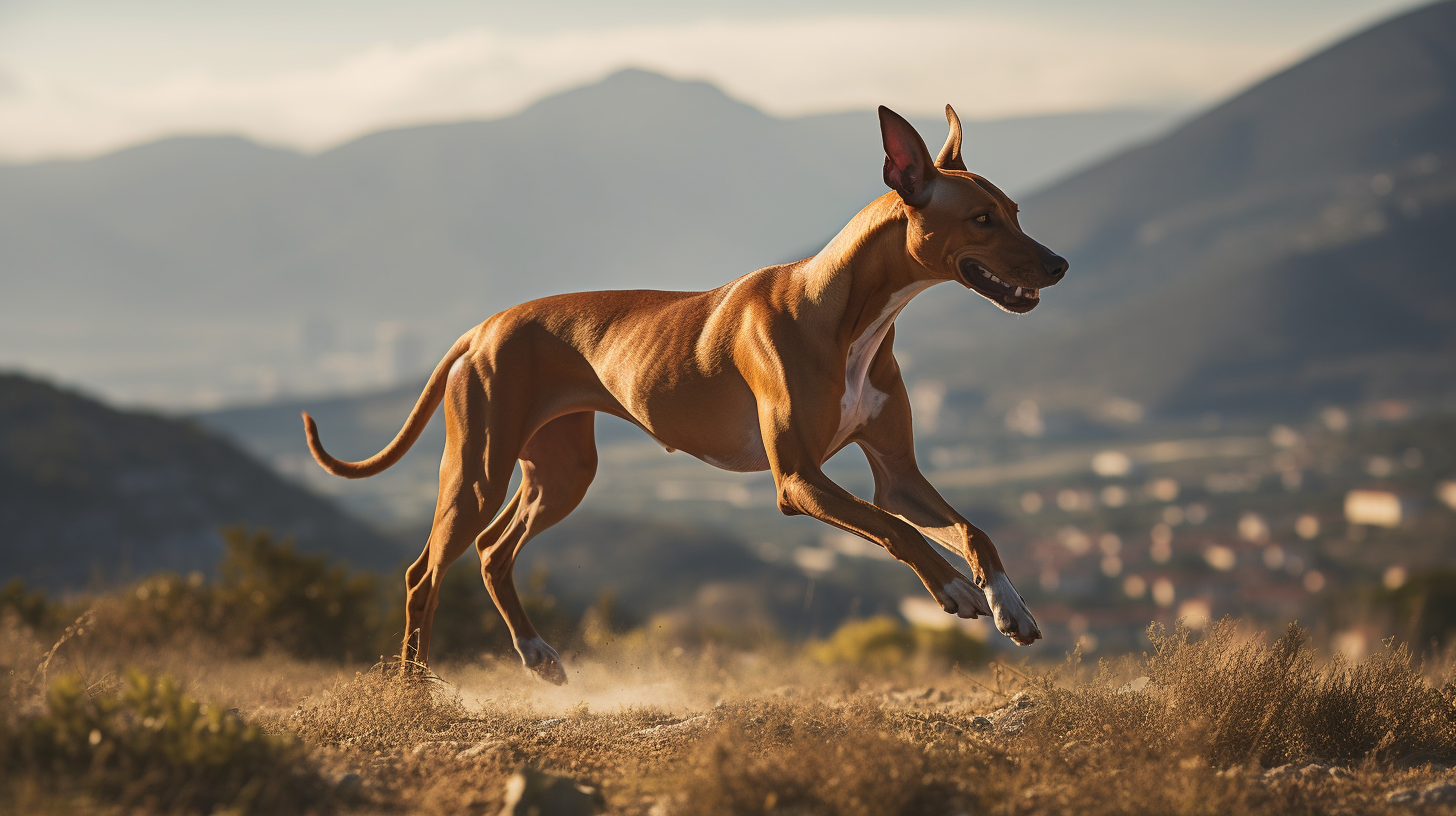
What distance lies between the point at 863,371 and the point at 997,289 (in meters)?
0.83

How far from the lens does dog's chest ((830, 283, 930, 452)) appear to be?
19.0 ft

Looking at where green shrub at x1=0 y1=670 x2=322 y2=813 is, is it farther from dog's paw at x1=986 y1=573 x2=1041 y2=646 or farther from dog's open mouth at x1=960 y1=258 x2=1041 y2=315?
dog's open mouth at x1=960 y1=258 x2=1041 y2=315

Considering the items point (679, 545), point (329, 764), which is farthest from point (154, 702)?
point (679, 545)

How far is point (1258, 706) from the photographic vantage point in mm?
5742

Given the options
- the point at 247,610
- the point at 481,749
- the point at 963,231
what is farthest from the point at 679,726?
the point at 247,610

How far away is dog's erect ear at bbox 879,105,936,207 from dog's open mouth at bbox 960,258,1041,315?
37 centimetres

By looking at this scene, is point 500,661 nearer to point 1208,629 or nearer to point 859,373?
point 859,373

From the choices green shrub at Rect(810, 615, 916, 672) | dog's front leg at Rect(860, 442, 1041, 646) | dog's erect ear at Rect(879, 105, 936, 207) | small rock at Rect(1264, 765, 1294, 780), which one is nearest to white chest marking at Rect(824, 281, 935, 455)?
dog's front leg at Rect(860, 442, 1041, 646)

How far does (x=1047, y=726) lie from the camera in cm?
562

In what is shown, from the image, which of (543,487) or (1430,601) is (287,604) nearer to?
(543,487)

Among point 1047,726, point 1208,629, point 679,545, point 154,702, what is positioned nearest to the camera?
point 154,702

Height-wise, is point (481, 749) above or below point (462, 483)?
below

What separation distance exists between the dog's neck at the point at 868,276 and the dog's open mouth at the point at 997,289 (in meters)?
0.29

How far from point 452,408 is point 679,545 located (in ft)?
373
